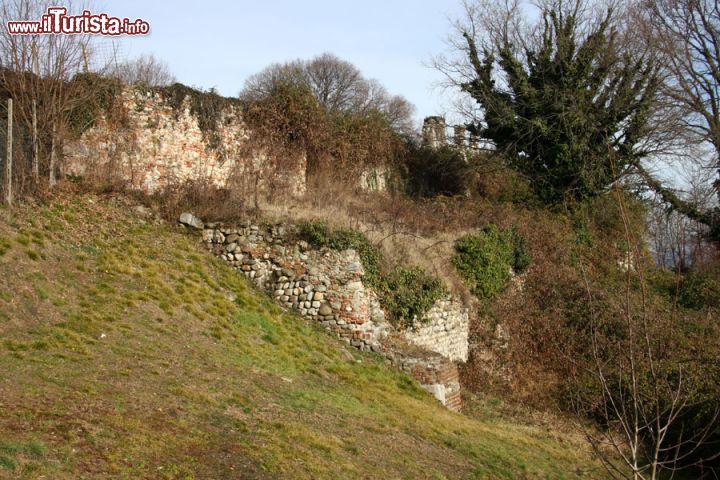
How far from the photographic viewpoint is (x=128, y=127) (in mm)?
16734

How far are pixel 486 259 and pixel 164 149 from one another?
8.86m

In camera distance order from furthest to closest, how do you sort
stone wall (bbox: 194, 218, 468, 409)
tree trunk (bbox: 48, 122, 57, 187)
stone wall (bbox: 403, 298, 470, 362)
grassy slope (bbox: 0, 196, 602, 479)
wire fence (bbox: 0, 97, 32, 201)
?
stone wall (bbox: 403, 298, 470, 362) → tree trunk (bbox: 48, 122, 57, 187) → stone wall (bbox: 194, 218, 468, 409) → wire fence (bbox: 0, 97, 32, 201) → grassy slope (bbox: 0, 196, 602, 479)

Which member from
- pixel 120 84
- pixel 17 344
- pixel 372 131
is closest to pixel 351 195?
pixel 372 131

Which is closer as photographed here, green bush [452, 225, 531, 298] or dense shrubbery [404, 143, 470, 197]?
green bush [452, 225, 531, 298]

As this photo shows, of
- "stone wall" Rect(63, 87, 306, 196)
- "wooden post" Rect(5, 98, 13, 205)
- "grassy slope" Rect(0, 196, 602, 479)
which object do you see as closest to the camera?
"grassy slope" Rect(0, 196, 602, 479)

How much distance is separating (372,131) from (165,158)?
8521mm

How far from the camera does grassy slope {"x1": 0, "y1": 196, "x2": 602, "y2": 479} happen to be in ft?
23.8

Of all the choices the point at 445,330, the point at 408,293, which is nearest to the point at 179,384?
the point at 408,293

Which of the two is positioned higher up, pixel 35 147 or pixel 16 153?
pixel 35 147

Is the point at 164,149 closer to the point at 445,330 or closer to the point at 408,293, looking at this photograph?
the point at 408,293

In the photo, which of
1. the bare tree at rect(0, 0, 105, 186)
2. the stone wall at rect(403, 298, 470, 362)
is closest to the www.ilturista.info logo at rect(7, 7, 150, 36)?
the bare tree at rect(0, 0, 105, 186)

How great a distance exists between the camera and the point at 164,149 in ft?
56.0

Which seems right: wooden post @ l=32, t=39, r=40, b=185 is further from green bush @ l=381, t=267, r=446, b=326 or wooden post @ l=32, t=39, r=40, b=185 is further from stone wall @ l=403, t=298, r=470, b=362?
stone wall @ l=403, t=298, r=470, b=362

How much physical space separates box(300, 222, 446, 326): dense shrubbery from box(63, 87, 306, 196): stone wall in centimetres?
353
